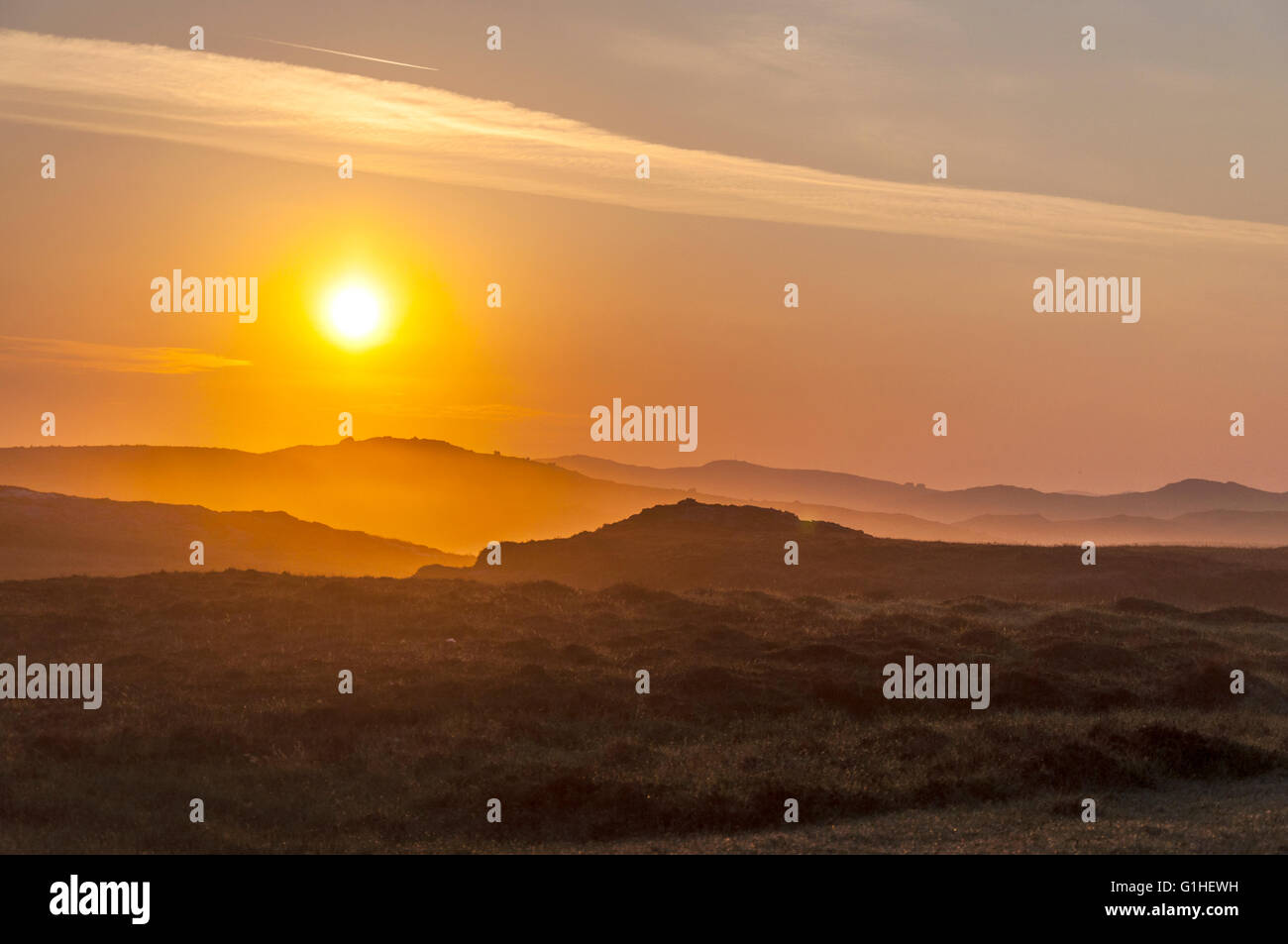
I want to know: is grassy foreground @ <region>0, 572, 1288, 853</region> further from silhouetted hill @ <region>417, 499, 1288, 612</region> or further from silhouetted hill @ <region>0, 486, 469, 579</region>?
silhouetted hill @ <region>0, 486, 469, 579</region>

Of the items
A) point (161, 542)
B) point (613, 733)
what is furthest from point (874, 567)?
point (161, 542)

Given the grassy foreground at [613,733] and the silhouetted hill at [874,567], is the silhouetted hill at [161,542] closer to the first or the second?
the silhouetted hill at [874,567]

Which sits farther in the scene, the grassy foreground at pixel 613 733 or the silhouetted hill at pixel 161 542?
the silhouetted hill at pixel 161 542

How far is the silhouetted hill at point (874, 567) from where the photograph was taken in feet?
260

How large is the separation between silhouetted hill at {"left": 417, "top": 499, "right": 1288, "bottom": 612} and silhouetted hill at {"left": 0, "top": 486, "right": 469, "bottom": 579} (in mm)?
30028

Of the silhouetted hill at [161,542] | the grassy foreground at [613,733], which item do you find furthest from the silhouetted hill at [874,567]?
the silhouetted hill at [161,542]

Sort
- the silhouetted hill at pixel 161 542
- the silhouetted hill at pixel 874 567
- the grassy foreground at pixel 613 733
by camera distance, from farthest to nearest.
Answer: the silhouetted hill at pixel 161 542, the silhouetted hill at pixel 874 567, the grassy foreground at pixel 613 733

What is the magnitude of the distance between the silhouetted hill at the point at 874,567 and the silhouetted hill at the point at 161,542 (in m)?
30.0

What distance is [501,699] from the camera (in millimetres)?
38875

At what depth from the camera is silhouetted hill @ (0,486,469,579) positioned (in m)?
117

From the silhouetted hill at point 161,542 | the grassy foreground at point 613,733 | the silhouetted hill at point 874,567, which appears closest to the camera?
the grassy foreground at point 613,733

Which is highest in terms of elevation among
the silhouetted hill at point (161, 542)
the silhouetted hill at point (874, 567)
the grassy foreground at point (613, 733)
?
the silhouetted hill at point (161, 542)
